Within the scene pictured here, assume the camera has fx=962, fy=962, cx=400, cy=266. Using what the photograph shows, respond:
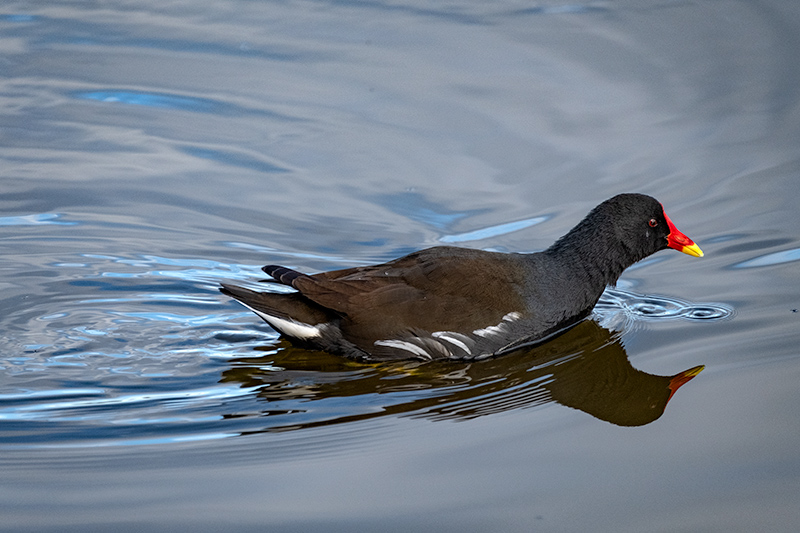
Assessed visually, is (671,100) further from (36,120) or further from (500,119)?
(36,120)

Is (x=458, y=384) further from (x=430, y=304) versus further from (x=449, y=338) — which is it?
(x=430, y=304)

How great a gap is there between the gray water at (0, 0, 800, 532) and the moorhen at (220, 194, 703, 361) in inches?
5.3

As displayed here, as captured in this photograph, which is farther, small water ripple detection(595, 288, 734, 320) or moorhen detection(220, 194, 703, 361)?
small water ripple detection(595, 288, 734, 320)

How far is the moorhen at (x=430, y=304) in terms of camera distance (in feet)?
16.0

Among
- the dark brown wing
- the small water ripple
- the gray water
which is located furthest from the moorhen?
the small water ripple

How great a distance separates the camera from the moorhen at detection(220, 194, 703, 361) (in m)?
4.89

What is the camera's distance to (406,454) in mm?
3875

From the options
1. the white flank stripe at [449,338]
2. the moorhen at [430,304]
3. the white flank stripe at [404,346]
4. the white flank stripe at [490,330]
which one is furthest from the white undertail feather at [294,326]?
the white flank stripe at [490,330]

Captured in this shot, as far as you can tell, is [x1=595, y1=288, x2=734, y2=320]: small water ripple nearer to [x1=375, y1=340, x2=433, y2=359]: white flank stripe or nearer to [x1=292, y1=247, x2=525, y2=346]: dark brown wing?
[x1=292, y1=247, x2=525, y2=346]: dark brown wing

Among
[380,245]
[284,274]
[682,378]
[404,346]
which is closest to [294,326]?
[284,274]

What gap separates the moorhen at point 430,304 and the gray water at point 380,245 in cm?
13

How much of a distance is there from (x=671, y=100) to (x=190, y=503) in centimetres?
593

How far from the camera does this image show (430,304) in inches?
193

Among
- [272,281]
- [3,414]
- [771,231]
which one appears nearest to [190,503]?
Answer: [3,414]
